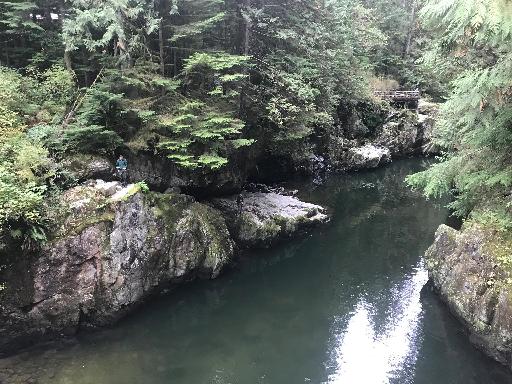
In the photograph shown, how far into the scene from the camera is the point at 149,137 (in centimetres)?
1842

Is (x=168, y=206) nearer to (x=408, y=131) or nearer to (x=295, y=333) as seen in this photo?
(x=295, y=333)

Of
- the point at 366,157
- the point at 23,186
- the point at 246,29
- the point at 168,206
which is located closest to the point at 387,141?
the point at 366,157

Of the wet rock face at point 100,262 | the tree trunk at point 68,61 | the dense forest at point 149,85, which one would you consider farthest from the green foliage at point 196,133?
the tree trunk at point 68,61

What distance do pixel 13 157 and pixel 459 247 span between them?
16555 mm

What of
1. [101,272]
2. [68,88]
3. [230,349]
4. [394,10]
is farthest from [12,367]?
[394,10]

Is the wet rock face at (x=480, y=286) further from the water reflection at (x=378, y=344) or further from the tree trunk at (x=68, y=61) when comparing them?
the tree trunk at (x=68, y=61)

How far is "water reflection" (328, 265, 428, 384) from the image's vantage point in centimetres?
1441

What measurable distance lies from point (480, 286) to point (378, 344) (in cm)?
416

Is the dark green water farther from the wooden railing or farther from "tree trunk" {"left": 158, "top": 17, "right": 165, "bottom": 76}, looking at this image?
the wooden railing

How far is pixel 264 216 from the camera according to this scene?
22594 millimetres

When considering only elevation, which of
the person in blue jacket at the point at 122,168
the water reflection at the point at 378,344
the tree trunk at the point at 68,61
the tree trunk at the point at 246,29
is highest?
the tree trunk at the point at 246,29

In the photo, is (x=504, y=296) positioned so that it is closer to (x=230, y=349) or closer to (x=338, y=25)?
(x=230, y=349)

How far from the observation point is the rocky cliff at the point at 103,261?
→ 14.2 meters

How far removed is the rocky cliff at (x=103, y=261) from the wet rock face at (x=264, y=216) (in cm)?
235
